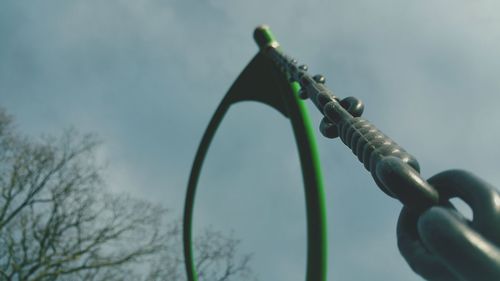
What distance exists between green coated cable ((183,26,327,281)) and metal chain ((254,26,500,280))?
7.43 ft

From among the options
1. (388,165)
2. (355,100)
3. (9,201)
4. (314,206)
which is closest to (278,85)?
(314,206)

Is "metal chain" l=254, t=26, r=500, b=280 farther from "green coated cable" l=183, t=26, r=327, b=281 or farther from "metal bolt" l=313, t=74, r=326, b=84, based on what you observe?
"green coated cable" l=183, t=26, r=327, b=281

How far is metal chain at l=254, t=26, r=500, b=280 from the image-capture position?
2.10 ft

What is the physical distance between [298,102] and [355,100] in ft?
10.1

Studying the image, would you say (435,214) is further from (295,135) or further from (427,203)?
(295,135)

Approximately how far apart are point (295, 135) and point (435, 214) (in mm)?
3597

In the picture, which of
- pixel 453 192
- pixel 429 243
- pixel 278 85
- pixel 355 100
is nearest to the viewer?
pixel 429 243

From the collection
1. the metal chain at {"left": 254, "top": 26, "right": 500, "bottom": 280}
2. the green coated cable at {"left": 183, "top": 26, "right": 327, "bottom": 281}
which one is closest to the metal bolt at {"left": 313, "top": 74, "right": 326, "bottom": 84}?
the metal chain at {"left": 254, "top": 26, "right": 500, "bottom": 280}

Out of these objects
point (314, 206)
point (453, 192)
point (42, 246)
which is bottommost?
point (453, 192)

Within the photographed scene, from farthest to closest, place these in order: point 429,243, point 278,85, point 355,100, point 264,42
Result: point 278,85 → point 264,42 → point 355,100 → point 429,243

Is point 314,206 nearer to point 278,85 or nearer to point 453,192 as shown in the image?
Result: point 278,85

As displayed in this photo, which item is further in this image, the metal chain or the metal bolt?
the metal bolt

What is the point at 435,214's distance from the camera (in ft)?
2.42

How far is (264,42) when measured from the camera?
433cm
